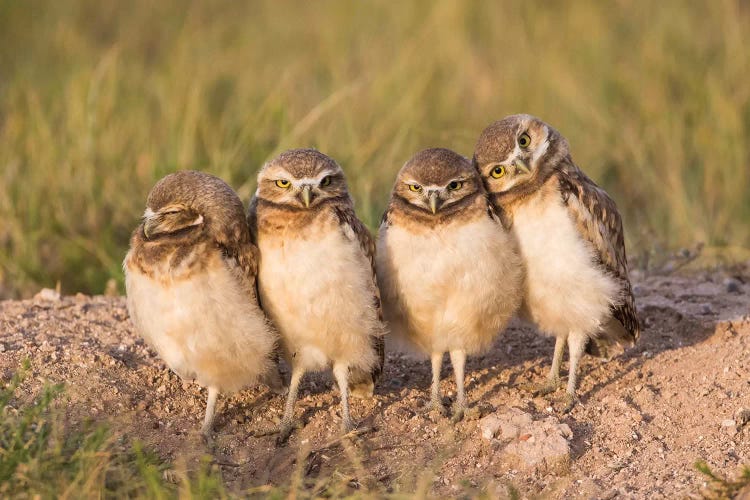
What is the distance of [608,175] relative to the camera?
367 inches

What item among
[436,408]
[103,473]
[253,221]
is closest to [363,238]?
[253,221]

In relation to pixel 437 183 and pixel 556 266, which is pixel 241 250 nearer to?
pixel 437 183

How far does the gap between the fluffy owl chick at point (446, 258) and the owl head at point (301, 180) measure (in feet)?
1.19

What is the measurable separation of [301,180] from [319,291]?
51cm

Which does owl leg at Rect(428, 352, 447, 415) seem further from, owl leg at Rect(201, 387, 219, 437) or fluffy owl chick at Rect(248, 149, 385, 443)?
owl leg at Rect(201, 387, 219, 437)

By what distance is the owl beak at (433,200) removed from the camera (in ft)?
16.0

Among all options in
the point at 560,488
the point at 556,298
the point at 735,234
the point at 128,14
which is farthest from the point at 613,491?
the point at 128,14

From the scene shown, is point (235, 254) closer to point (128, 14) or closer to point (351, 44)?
point (351, 44)

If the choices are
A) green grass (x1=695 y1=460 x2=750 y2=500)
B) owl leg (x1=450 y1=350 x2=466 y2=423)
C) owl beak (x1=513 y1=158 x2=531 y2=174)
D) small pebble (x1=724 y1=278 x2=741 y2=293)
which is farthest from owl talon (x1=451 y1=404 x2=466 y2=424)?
small pebble (x1=724 y1=278 x2=741 y2=293)

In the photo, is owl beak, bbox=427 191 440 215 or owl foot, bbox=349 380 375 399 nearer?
owl beak, bbox=427 191 440 215

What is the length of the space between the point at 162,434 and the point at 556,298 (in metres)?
1.99

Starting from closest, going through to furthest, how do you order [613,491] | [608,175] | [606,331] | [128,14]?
1. [613,491]
2. [606,331]
3. [608,175]
4. [128,14]

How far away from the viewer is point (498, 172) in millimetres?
5254

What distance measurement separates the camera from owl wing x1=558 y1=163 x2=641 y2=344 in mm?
5262
